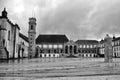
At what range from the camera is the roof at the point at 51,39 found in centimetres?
8762

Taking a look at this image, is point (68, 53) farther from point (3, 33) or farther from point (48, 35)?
point (3, 33)

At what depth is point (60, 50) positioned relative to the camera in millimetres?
85062

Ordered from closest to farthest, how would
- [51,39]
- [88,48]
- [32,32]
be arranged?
[32,32] → [51,39] → [88,48]

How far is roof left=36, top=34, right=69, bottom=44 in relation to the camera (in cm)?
8762

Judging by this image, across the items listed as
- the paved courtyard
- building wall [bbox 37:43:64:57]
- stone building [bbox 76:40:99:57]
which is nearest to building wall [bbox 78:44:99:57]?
stone building [bbox 76:40:99:57]

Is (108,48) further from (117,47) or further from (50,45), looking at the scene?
(50,45)

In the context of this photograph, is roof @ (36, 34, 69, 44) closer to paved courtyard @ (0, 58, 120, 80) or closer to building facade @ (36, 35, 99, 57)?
building facade @ (36, 35, 99, 57)

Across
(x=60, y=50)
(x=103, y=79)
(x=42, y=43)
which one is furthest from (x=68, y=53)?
(x=103, y=79)

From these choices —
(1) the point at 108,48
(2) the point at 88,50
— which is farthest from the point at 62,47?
(1) the point at 108,48

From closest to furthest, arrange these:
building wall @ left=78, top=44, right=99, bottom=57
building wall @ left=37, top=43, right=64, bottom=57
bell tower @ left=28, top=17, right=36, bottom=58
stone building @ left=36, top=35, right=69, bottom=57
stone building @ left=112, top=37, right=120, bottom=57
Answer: stone building @ left=112, top=37, right=120, bottom=57 → bell tower @ left=28, top=17, right=36, bottom=58 → building wall @ left=37, top=43, right=64, bottom=57 → stone building @ left=36, top=35, right=69, bottom=57 → building wall @ left=78, top=44, right=99, bottom=57

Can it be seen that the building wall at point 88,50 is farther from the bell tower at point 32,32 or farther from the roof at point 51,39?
the bell tower at point 32,32

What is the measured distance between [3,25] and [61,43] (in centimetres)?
6147

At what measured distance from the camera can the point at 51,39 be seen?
8956 cm

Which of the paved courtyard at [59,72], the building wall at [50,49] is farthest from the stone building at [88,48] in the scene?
the paved courtyard at [59,72]
